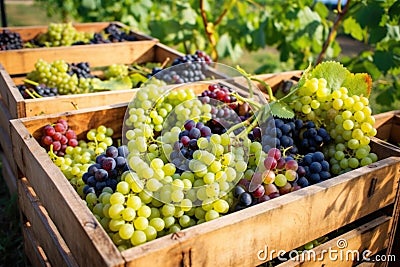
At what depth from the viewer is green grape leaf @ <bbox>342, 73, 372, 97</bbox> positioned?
1752 millimetres

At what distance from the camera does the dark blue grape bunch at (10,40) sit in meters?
2.91

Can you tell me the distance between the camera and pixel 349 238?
1491mm

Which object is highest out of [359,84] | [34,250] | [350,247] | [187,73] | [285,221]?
[359,84]

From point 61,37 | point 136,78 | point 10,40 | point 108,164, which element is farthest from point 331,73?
point 10,40

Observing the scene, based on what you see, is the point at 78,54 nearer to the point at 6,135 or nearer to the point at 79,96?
the point at 6,135

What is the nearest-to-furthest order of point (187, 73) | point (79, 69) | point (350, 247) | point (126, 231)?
point (126, 231)
point (350, 247)
point (187, 73)
point (79, 69)

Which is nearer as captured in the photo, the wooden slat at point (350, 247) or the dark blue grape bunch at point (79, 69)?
the wooden slat at point (350, 247)

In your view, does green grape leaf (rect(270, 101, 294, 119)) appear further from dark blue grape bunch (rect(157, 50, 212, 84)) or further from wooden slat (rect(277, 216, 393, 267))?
dark blue grape bunch (rect(157, 50, 212, 84))

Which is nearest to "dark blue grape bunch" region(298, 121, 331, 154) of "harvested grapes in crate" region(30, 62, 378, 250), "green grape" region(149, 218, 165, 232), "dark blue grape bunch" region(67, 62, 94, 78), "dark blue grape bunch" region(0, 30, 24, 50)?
"harvested grapes in crate" region(30, 62, 378, 250)

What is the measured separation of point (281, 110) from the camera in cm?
162

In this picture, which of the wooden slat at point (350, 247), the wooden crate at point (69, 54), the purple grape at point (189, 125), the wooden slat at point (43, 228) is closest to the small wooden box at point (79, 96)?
the wooden crate at point (69, 54)

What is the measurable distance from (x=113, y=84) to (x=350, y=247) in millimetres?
1438

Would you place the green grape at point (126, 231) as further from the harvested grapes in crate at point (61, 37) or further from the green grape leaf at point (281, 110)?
the harvested grapes in crate at point (61, 37)

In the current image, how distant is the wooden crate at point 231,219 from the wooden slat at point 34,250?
29 centimetres
